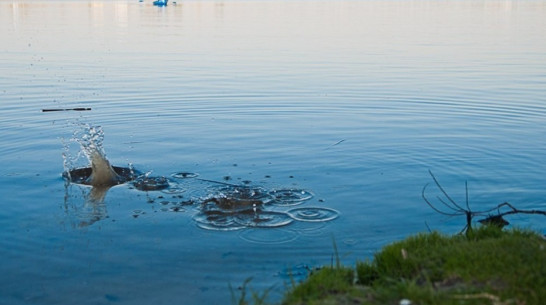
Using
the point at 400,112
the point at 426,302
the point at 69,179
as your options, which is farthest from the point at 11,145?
the point at 426,302

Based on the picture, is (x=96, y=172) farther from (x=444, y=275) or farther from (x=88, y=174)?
(x=444, y=275)

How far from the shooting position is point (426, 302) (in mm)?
5891

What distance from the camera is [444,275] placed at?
6566mm

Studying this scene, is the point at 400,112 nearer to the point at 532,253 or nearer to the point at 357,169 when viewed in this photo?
the point at 357,169

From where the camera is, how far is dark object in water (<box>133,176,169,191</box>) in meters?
12.6

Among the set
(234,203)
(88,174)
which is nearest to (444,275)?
(234,203)

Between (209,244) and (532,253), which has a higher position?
(532,253)

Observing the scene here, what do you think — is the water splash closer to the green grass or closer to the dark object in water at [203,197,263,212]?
the dark object in water at [203,197,263,212]

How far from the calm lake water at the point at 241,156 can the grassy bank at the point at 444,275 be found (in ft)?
4.52

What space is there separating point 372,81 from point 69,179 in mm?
15316

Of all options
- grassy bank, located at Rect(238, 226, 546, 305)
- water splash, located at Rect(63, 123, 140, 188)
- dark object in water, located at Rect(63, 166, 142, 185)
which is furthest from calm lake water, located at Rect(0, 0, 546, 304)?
grassy bank, located at Rect(238, 226, 546, 305)

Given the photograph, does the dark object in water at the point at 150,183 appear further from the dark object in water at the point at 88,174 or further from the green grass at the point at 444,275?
the green grass at the point at 444,275

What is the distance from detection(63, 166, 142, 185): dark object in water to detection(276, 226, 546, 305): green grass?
270 inches

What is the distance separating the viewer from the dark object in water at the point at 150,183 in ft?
41.5
